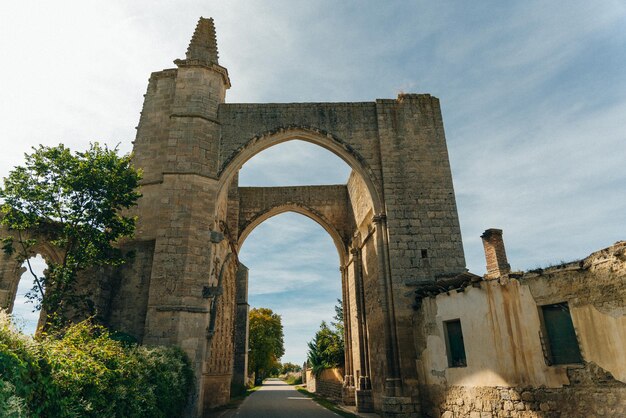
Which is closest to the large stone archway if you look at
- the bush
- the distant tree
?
the bush

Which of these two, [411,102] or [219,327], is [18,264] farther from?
[411,102]

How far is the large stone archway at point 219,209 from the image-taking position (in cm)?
955

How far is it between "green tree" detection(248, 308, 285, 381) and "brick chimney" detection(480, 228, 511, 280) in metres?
23.5

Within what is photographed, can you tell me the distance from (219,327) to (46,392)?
34.9 ft

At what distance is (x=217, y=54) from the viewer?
12516 millimetres

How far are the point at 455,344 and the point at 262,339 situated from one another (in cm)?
2549

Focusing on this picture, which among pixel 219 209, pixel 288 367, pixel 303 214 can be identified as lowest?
pixel 288 367

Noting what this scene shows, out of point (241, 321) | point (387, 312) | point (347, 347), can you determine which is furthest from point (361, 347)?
point (241, 321)

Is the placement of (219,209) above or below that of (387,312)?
above

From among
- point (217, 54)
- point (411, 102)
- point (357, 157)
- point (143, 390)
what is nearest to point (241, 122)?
point (217, 54)

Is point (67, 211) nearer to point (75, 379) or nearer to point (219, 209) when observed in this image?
point (219, 209)

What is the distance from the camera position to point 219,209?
39.5 feet

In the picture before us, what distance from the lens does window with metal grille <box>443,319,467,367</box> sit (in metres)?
7.92

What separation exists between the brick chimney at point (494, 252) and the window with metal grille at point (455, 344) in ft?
12.2
